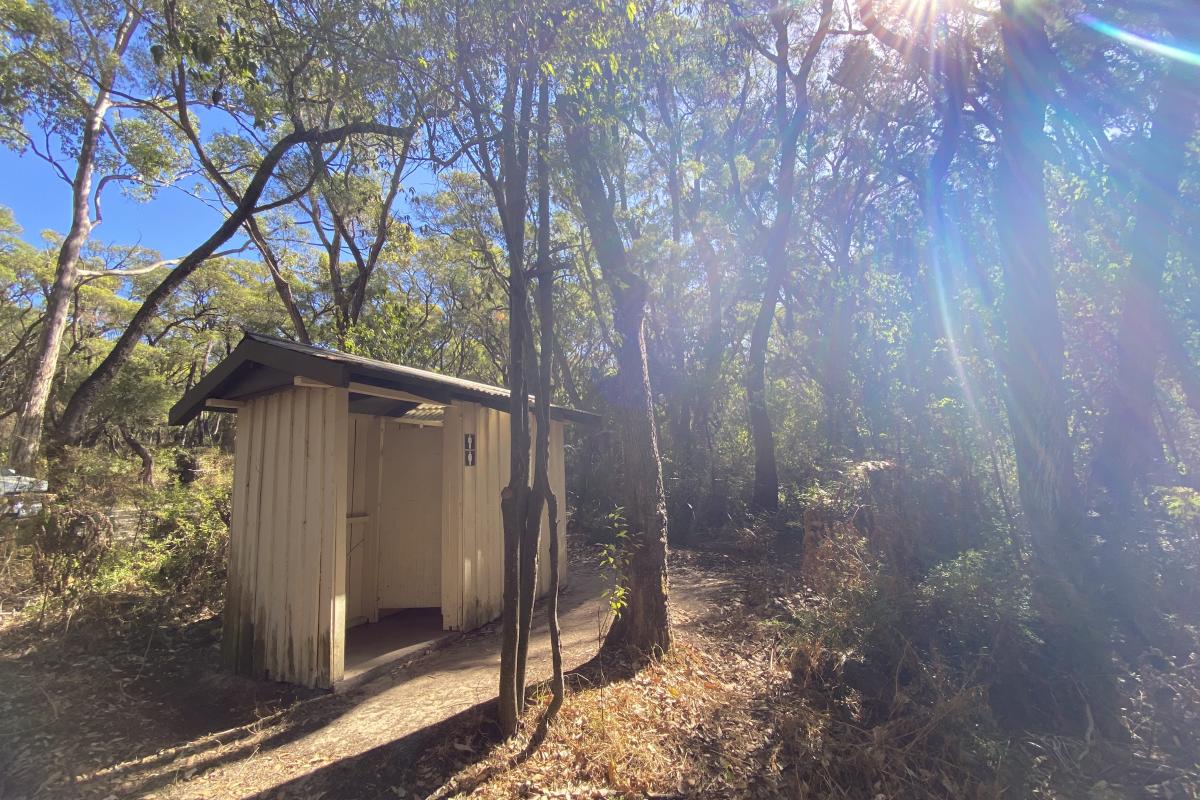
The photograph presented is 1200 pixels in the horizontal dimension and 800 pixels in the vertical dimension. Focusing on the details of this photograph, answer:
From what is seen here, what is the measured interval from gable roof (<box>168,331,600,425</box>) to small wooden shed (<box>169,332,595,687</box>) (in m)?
0.02

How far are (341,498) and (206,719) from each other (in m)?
1.80

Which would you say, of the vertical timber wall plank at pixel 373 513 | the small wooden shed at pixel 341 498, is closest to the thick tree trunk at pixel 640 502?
the small wooden shed at pixel 341 498

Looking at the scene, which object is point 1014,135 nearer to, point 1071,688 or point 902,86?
point 902,86

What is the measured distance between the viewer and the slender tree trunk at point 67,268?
1038 cm

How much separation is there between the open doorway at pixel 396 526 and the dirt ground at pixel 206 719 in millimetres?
1311

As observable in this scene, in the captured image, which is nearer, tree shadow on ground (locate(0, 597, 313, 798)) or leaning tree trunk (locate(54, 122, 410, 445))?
tree shadow on ground (locate(0, 597, 313, 798))

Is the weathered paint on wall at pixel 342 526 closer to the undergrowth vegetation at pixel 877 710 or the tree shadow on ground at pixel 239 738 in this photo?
the tree shadow on ground at pixel 239 738

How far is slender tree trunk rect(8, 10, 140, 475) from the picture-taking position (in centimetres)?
1038

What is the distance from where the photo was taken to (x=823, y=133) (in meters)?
13.0

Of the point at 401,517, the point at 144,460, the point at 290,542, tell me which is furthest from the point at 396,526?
the point at 144,460

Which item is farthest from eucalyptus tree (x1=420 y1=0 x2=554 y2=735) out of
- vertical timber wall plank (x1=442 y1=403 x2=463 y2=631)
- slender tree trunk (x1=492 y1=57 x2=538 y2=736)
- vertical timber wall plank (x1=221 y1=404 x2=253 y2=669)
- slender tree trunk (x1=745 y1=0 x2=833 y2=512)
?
slender tree trunk (x1=745 y1=0 x2=833 y2=512)

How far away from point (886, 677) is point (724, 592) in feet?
10.4

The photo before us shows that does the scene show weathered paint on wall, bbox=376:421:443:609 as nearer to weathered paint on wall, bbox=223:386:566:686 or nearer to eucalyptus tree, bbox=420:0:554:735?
weathered paint on wall, bbox=223:386:566:686

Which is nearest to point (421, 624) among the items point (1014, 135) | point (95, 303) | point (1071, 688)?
point (1071, 688)
